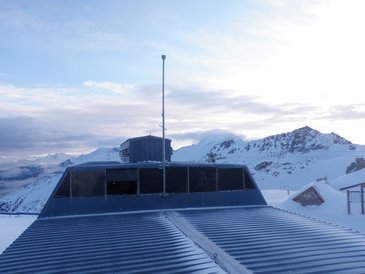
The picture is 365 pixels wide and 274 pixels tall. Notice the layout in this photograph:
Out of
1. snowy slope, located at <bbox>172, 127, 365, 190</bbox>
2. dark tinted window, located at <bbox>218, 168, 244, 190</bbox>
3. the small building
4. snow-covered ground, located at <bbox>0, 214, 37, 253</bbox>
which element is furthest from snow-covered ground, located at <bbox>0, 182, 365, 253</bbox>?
snowy slope, located at <bbox>172, 127, 365, 190</bbox>

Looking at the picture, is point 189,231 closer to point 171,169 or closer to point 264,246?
point 264,246

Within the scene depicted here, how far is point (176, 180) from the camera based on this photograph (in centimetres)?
1767

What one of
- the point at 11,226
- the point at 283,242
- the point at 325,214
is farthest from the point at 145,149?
the point at 325,214

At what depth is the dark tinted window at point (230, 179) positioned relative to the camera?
18.4 m

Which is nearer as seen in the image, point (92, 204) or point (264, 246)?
point (264, 246)

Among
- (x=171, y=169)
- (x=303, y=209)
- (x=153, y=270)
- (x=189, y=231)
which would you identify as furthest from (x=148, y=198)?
(x=303, y=209)

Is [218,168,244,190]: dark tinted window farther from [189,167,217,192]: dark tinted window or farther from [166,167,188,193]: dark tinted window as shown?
[166,167,188,193]: dark tinted window

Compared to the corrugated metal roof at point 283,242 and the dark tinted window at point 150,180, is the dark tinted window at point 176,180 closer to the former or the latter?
the dark tinted window at point 150,180

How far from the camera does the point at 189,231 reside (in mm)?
11766

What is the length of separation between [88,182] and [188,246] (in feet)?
25.6

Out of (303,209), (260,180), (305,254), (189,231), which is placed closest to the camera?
(305,254)

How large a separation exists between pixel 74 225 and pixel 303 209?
A: 76.8 feet

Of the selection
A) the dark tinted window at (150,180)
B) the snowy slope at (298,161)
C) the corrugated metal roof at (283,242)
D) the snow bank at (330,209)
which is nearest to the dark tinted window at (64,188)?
the dark tinted window at (150,180)

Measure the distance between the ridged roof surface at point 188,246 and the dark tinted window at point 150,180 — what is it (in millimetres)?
2439
